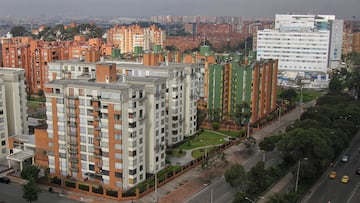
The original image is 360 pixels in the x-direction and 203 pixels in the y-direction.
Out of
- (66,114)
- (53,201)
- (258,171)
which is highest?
(66,114)

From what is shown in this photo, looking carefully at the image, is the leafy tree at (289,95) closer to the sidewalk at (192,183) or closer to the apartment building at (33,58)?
the sidewalk at (192,183)

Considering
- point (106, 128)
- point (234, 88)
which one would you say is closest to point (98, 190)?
point (106, 128)

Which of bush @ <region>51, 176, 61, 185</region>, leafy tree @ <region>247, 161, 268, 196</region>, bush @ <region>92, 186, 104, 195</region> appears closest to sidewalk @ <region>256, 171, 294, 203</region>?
leafy tree @ <region>247, 161, 268, 196</region>

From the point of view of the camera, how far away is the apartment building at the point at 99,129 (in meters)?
30.2

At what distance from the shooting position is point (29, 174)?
31.1 meters

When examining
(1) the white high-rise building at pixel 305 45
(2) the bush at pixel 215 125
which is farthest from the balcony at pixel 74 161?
(1) the white high-rise building at pixel 305 45

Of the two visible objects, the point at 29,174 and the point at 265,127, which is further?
the point at 265,127

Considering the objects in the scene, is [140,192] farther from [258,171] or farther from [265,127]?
[265,127]

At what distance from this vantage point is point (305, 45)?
100 m

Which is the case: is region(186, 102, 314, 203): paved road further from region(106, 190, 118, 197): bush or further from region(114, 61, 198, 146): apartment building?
region(114, 61, 198, 146): apartment building

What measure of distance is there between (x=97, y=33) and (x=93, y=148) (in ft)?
312

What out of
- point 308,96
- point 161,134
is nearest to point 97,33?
point 308,96

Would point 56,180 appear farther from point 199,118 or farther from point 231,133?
point 231,133

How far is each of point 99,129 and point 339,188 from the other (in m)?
19.1
